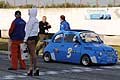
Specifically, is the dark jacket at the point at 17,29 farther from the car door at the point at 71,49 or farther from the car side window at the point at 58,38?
the car side window at the point at 58,38

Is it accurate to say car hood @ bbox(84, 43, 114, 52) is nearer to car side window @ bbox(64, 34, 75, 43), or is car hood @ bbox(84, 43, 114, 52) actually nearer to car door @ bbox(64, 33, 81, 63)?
car door @ bbox(64, 33, 81, 63)

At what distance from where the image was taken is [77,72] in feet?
53.7

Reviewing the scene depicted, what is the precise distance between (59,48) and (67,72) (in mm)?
3629

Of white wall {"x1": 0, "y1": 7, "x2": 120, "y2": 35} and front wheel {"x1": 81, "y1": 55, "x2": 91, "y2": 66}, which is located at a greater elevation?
white wall {"x1": 0, "y1": 7, "x2": 120, "y2": 35}

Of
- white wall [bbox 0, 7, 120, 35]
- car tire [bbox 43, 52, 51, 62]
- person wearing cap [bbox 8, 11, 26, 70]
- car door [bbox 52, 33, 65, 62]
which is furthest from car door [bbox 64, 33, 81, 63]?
white wall [bbox 0, 7, 120, 35]

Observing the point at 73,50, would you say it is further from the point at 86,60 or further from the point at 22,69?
the point at 22,69

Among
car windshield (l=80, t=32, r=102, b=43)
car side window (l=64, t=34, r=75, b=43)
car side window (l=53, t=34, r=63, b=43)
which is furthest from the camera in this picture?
car side window (l=53, t=34, r=63, b=43)

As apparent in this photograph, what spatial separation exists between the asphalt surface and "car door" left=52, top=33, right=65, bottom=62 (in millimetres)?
465

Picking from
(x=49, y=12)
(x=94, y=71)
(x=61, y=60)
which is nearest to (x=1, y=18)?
(x=49, y=12)

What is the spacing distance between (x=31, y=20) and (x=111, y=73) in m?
3.29

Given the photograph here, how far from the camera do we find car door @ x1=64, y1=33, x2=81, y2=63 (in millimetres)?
18984

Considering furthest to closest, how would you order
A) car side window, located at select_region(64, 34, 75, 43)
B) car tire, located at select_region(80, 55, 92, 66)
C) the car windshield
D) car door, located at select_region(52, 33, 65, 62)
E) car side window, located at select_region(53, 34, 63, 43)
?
car side window, located at select_region(53, 34, 63, 43) < car door, located at select_region(52, 33, 65, 62) < car side window, located at select_region(64, 34, 75, 43) < the car windshield < car tire, located at select_region(80, 55, 92, 66)

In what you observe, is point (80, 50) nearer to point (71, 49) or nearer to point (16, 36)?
point (71, 49)

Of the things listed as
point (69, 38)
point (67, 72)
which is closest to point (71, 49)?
point (69, 38)
